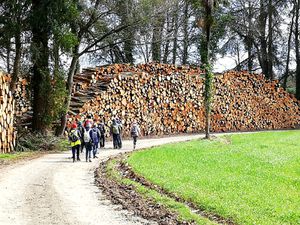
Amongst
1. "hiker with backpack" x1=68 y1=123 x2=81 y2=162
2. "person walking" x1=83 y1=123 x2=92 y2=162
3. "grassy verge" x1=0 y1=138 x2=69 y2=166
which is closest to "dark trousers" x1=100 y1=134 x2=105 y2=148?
"grassy verge" x1=0 y1=138 x2=69 y2=166

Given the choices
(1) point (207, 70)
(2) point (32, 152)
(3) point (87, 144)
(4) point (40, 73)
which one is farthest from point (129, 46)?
(3) point (87, 144)

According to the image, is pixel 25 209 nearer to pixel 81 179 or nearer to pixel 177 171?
pixel 81 179

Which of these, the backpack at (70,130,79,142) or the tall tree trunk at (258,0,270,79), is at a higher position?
the tall tree trunk at (258,0,270,79)

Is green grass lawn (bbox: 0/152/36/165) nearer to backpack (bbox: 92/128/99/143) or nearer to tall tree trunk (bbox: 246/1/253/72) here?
backpack (bbox: 92/128/99/143)

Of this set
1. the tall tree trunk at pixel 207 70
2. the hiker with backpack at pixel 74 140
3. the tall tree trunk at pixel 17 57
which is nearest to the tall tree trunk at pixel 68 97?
the tall tree trunk at pixel 17 57

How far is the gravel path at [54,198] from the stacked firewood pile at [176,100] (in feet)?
33.4

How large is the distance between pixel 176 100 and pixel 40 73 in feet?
41.0

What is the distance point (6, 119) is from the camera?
63.7 feet

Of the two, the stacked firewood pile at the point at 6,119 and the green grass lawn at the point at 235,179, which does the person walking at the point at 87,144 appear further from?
the stacked firewood pile at the point at 6,119

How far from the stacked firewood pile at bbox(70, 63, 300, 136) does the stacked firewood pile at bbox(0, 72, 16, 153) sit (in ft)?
15.7

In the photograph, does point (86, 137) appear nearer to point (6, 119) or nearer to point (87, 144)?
point (87, 144)

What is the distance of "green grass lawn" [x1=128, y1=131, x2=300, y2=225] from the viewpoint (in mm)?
8844

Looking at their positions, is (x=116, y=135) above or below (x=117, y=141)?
above

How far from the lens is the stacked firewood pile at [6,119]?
1902 centimetres
